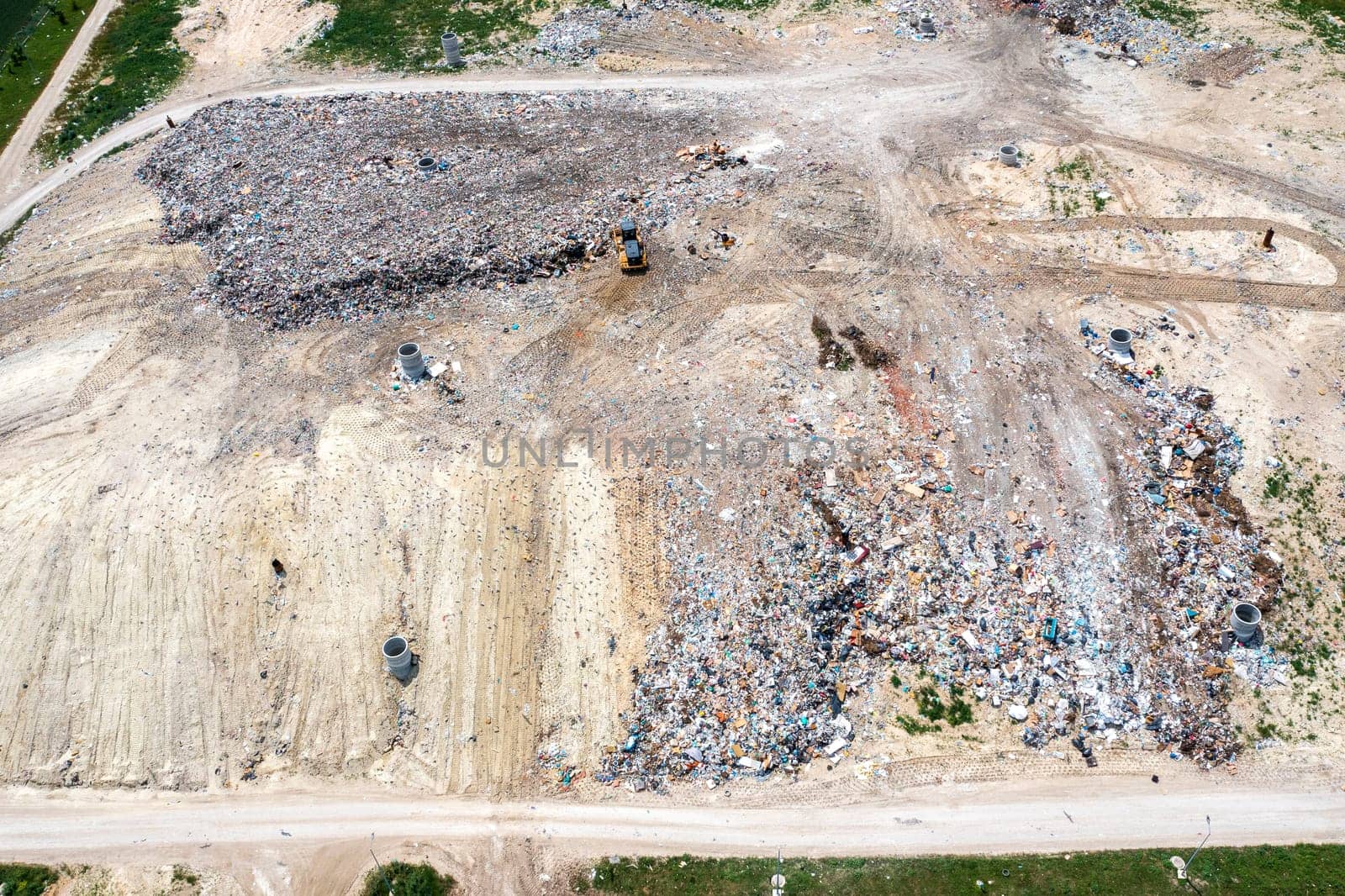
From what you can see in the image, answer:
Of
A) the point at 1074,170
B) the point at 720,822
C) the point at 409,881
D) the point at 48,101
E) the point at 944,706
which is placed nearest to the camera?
the point at 409,881

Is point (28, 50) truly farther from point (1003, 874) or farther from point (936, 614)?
point (1003, 874)

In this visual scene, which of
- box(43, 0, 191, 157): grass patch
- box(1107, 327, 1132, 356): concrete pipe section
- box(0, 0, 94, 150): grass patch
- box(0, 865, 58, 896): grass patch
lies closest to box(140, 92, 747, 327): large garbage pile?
box(43, 0, 191, 157): grass patch

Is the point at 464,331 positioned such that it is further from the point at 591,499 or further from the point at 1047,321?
the point at 1047,321

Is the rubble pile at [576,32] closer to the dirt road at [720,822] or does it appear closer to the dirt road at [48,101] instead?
the dirt road at [48,101]

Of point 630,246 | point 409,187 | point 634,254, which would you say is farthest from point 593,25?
point 634,254

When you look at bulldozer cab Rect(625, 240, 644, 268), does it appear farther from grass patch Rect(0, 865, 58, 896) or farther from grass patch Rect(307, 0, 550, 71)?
grass patch Rect(0, 865, 58, 896)

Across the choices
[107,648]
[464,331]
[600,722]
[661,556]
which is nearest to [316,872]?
[600,722]
